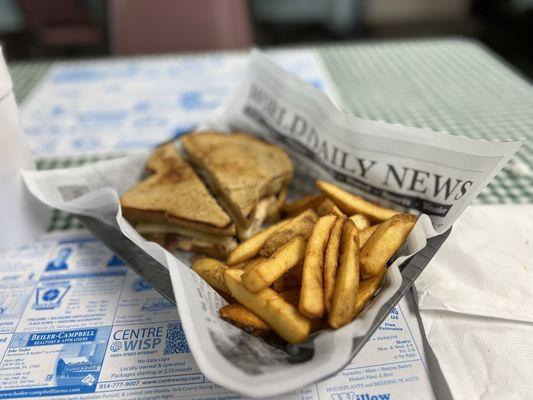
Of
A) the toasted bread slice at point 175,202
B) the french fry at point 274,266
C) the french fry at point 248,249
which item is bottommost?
the toasted bread slice at point 175,202

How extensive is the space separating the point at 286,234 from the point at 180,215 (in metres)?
0.30

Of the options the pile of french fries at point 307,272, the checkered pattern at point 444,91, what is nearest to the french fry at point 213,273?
the pile of french fries at point 307,272

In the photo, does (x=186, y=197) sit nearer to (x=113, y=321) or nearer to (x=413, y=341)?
(x=113, y=321)

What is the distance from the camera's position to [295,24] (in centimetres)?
513

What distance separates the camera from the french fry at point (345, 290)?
2.54 feet

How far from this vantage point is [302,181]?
137 centimetres

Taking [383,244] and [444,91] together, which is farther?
[444,91]

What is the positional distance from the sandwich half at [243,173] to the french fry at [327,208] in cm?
17

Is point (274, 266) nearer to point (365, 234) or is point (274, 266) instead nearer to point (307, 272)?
point (307, 272)

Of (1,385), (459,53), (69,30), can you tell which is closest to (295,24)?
(69,30)

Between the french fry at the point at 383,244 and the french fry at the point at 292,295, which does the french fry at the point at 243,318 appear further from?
the french fry at the point at 383,244

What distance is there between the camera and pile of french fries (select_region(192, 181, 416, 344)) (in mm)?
784

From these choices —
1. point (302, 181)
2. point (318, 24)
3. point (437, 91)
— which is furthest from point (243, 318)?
point (318, 24)

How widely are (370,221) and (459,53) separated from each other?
5.22ft
